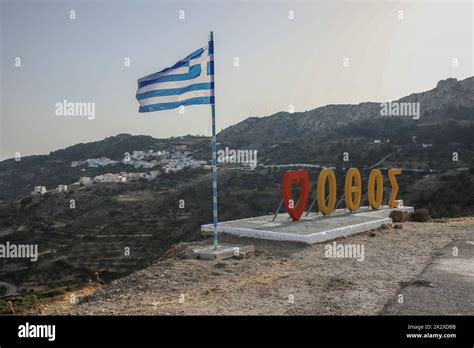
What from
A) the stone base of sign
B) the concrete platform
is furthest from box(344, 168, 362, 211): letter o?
the stone base of sign

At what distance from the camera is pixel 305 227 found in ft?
46.9

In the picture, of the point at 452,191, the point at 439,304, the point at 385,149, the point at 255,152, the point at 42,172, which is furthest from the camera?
the point at 42,172

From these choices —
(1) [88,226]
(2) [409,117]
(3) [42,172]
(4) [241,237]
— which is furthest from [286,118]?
(4) [241,237]

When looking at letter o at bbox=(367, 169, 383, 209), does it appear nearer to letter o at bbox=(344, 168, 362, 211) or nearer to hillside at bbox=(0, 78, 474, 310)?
letter o at bbox=(344, 168, 362, 211)

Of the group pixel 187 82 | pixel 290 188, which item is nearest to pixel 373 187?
pixel 290 188

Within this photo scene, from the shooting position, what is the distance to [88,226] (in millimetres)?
50531

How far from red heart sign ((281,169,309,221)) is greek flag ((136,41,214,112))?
4657 millimetres

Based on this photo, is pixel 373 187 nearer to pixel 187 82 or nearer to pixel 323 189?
pixel 323 189

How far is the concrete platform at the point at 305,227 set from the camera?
1286cm

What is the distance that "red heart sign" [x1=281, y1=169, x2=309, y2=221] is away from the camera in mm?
14773

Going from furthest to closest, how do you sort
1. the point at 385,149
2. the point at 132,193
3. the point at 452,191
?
the point at 132,193, the point at 385,149, the point at 452,191

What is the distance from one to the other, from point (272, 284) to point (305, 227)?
20.6 ft
